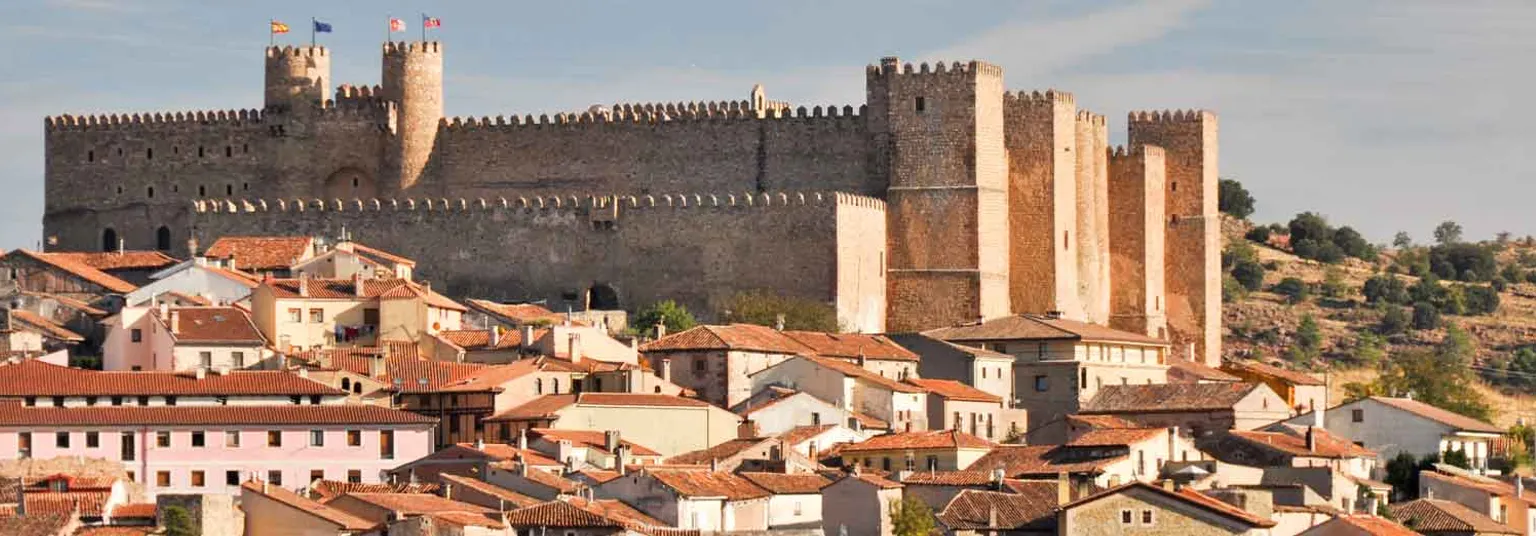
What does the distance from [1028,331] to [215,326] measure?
16.3 metres

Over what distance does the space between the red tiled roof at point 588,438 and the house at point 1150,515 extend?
10387mm

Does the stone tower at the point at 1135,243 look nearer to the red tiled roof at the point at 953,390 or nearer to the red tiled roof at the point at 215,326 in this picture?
the red tiled roof at the point at 953,390

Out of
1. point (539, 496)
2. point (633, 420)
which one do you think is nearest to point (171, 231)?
point (633, 420)

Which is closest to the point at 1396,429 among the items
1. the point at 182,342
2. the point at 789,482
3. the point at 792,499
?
the point at 789,482

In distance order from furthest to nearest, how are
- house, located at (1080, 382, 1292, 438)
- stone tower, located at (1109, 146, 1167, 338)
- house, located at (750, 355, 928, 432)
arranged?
stone tower, located at (1109, 146, 1167, 338) < house, located at (1080, 382, 1292, 438) < house, located at (750, 355, 928, 432)

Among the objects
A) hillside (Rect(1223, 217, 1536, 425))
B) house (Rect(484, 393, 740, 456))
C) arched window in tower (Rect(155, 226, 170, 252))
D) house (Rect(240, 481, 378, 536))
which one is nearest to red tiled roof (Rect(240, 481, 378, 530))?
house (Rect(240, 481, 378, 536))

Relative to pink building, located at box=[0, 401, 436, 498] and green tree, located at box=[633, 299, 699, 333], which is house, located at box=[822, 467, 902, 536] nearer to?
pink building, located at box=[0, 401, 436, 498]

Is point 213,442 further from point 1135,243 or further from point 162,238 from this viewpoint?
point 1135,243

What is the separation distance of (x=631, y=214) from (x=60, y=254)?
1265cm

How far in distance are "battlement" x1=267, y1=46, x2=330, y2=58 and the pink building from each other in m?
24.6

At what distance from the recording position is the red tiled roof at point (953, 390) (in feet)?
230

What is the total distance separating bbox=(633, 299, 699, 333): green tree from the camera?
76.7m

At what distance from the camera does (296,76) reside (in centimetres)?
8575

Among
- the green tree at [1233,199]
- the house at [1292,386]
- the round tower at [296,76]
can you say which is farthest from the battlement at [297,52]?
the green tree at [1233,199]
